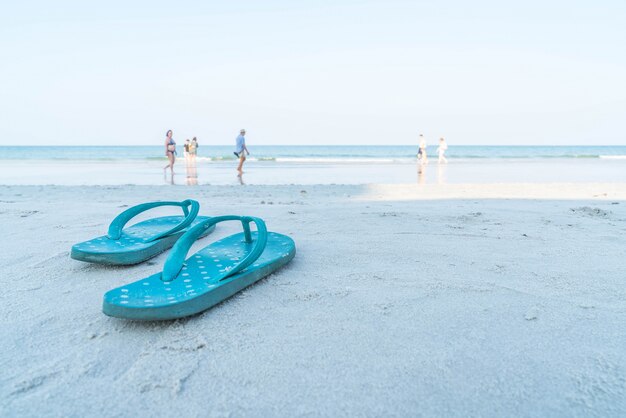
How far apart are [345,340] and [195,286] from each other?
1.73 feet

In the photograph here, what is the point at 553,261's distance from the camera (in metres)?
1.86

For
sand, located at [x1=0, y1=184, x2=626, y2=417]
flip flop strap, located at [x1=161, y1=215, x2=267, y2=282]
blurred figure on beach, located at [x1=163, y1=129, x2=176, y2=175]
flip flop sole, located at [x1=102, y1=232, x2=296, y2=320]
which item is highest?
blurred figure on beach, located at [x1=163, y1=129, x2=176, y2=175]

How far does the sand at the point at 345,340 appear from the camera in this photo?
2.97 feet

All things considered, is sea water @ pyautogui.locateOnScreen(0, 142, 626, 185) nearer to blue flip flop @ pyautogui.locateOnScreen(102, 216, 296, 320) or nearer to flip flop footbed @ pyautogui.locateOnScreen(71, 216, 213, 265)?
flip flop footbed @ pyautogui.locateOnScreen(71, 216, 213, 265)

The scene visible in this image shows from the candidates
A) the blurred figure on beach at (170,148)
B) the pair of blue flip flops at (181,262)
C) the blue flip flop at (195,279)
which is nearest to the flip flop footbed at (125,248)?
the pair of blue flip flops at (181,262)

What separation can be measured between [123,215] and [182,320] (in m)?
0.96

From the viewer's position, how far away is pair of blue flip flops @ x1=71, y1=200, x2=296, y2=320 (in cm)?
121

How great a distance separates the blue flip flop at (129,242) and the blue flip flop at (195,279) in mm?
279

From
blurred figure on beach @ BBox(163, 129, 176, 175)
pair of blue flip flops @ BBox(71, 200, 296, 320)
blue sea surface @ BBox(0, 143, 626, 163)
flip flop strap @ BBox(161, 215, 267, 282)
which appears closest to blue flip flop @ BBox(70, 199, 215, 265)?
pair of blue flip flops @ BBox(71, 200, 296, 320)

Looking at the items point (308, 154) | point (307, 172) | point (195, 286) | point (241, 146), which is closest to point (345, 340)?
point (195, 286)

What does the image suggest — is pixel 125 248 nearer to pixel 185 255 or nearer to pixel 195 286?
pixel 185 255

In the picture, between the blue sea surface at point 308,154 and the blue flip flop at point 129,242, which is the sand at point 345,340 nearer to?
the blue flip flop at point 129,242

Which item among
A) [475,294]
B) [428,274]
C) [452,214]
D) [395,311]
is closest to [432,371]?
[395,311]

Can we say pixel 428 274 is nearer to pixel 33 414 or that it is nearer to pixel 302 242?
pixel 302 242
